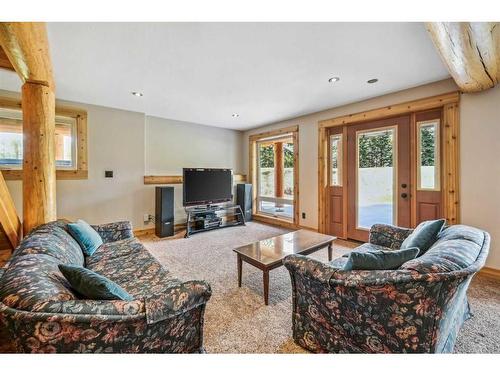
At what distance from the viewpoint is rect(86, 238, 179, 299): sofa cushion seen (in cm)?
159

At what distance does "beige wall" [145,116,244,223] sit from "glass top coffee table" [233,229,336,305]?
2939mm

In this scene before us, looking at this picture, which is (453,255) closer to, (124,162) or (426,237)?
(426,237)

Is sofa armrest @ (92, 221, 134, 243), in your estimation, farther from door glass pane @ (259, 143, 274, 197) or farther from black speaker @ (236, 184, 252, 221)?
door glass pane @ (259, 143, 274, 197)

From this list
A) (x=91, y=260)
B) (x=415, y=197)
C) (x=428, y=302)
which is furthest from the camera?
(x=415, y=197)

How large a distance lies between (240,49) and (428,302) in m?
2.32

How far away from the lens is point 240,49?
212 centimetres

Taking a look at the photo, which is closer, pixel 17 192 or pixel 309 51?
pixel 309 51

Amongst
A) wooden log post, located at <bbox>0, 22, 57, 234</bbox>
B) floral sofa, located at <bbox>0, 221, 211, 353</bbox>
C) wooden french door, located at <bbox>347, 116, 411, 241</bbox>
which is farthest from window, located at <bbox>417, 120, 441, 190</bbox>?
wooden log post, located at <bbox>0, 22, 57, 234</bbox>

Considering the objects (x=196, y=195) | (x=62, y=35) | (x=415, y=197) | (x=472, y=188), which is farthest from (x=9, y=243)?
(x=472, y=188)

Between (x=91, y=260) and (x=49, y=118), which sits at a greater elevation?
(x=49, y=118)

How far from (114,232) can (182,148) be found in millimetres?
2839

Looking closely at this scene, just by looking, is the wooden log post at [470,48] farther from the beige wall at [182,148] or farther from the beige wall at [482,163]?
the beige wall at [182,148]

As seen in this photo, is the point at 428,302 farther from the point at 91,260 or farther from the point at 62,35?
the point at 62,35

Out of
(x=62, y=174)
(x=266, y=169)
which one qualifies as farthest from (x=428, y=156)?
(x=62, y=174)
